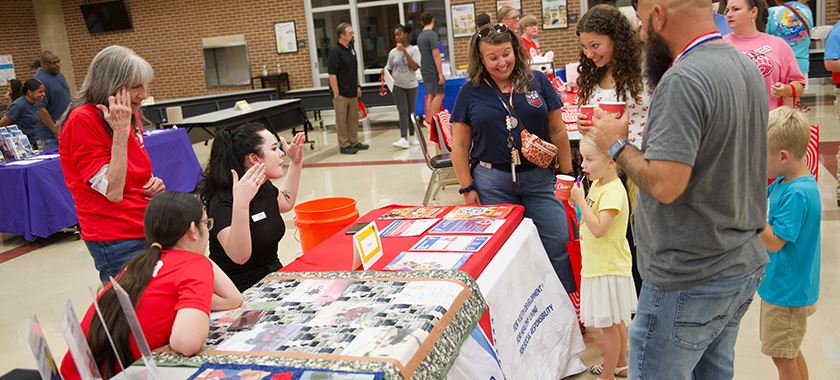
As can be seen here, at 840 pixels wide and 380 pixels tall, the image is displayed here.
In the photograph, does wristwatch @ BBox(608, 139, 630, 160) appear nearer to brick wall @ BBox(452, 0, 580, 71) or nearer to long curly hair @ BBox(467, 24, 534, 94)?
long curly hair @ BBox(467, 24, 534, 94)

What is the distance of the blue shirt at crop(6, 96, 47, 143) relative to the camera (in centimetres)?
768

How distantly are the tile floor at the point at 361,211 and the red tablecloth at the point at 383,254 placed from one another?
Result: 75 cm

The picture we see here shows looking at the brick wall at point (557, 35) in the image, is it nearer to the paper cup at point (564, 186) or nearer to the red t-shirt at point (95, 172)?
the paper cup at point (564, 186)

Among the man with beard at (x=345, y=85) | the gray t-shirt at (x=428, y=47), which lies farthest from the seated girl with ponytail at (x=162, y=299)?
the gray t-shirt at (x=428, y=47)

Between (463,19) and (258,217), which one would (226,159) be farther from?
(463,19)

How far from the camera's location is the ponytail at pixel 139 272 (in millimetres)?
1812

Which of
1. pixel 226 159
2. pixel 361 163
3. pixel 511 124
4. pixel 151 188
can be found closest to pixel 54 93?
pixel 361 163

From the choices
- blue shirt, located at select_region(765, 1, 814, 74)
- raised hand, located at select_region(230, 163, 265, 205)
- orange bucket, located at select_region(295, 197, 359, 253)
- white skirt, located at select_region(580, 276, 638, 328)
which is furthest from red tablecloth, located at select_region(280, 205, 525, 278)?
blue shirt, located at select_region(765, 1, 814, 74)

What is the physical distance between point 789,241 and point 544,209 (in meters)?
1.22

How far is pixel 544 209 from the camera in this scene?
324 cm

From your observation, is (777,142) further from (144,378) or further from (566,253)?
(144,378)

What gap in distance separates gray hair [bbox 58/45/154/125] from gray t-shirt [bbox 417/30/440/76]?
22.2 ft

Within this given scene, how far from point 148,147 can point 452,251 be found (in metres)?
5.51

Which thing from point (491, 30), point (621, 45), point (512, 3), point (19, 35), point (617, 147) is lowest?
point (617, 147)
